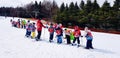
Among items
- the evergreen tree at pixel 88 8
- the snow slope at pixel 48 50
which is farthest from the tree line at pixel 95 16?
the snow slope at pixel 48 50

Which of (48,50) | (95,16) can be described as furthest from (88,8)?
(48,50)

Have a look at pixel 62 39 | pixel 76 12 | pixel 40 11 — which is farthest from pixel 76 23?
pixel 40 11

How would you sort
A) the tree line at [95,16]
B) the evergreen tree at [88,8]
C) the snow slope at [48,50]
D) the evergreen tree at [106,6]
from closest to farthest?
1. the snow slope at [48,50]
2. the tree line at [95,16]
3. the evergreen tree at [106,6]
4. the evergreen tree at [88,8]

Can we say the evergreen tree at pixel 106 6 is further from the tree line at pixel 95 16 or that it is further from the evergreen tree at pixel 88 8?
the evergreen tree at pixel 88 8

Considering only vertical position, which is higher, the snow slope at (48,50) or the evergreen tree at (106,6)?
the evergreen tree at (106,6)

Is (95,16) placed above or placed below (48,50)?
above

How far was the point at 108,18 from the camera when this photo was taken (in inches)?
1537

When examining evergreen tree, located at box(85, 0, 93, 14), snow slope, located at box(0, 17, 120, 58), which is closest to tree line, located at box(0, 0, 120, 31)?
evergreen tree, located at box(85, 0, 93, 14)

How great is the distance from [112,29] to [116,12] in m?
3.56

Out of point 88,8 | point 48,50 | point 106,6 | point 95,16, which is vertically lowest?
point 48,50

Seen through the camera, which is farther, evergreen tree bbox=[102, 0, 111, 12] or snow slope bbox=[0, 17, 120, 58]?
evergreen tree bbox=[102, 0, 111, 12]

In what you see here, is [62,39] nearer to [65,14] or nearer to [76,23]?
[76,23]

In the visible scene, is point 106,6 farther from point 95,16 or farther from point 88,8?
point 88,8

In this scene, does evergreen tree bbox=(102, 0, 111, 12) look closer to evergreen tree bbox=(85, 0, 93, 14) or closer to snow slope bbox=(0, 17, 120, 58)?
evergreen tree bbox=(85, 0, 93, 14)
